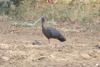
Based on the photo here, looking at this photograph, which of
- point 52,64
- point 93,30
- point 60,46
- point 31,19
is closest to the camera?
point 52,64

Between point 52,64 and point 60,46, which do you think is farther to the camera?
point 60,46

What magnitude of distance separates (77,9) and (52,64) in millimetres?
8898

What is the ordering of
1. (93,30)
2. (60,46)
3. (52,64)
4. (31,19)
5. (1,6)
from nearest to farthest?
(52,64) → (60,46) → (93,30) → (31,19) → (1,6)

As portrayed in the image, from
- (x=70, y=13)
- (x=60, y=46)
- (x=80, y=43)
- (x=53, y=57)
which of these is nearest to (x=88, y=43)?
(x=80, y=43)

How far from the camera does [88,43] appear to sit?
11750mm

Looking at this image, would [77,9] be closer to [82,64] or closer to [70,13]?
[70,13]

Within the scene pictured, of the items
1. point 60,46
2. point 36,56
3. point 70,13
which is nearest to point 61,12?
point 70,13

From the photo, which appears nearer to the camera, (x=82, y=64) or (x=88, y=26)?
(x=82, y=64)

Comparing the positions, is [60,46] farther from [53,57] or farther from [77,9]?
[77,9]

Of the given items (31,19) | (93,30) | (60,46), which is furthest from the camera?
(31,19)

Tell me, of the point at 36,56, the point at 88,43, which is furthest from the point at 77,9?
the point at 36,56

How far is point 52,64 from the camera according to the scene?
28.5 ft

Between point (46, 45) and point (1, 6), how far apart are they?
7.93 m

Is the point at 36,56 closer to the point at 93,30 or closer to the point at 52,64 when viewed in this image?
the point at 52,64
